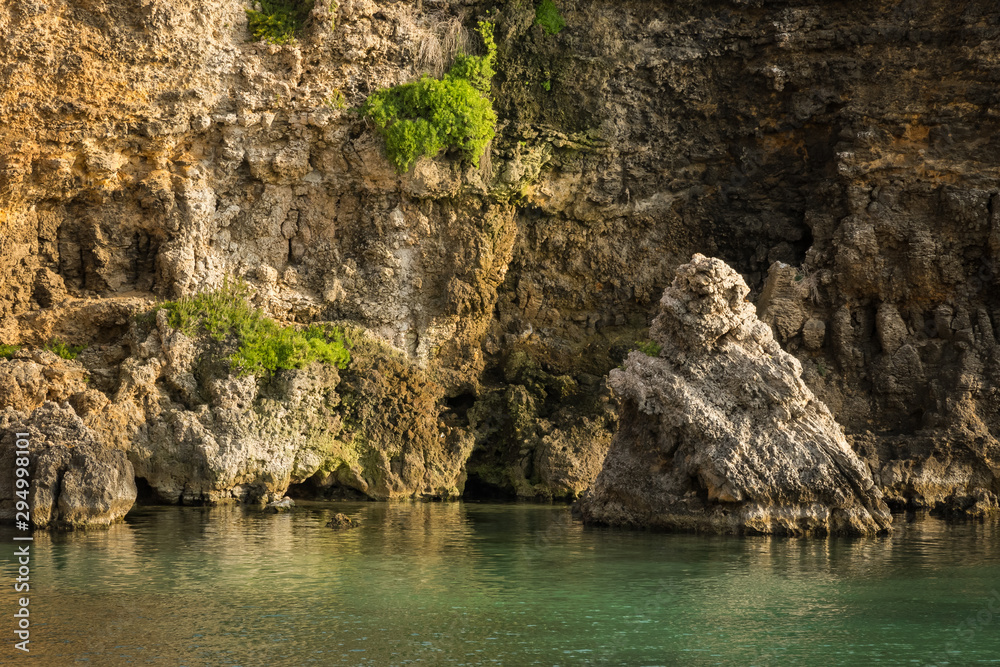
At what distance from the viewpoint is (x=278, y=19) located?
21.6 m

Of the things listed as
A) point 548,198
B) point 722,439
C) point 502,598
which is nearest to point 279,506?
point 722,439

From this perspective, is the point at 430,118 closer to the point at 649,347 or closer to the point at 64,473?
the point at 649,347

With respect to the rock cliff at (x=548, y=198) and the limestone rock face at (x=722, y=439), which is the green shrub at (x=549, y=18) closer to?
the rock cliff at (x=548, y=198)

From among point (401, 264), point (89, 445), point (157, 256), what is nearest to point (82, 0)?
point (157, 256)

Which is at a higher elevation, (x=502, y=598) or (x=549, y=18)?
(x=549, y=18)

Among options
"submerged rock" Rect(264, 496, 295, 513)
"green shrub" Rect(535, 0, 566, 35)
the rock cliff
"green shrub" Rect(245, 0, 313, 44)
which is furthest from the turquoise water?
"green shrub" Rect(535, 0, 566, 35)

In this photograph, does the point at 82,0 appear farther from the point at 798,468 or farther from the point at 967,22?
the point at 967,22

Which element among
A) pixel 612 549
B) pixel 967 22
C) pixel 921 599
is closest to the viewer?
pixel 921 599

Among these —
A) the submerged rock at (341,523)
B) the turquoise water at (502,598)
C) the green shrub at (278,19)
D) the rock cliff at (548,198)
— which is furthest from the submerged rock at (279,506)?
the green shrub at (278,19)

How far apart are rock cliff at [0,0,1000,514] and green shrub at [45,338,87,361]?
7.3 inches

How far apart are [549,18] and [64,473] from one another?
14465 mm

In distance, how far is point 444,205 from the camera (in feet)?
72.6

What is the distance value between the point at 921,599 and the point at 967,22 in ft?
48.6

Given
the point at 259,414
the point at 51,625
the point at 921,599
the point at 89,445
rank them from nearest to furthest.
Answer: the point at 51,625
the point at 921,599
the point at 89,445
the point at 259,414
